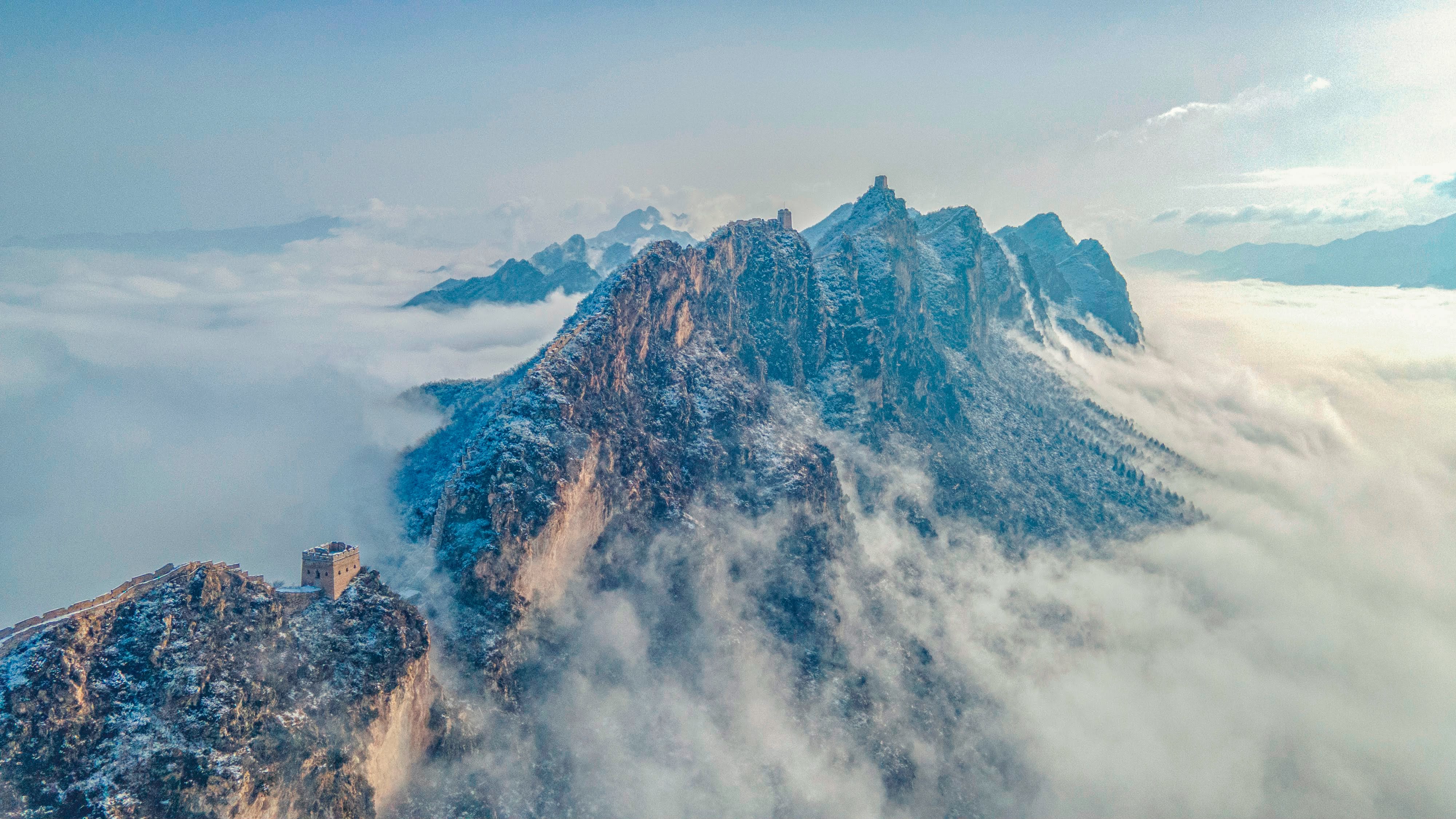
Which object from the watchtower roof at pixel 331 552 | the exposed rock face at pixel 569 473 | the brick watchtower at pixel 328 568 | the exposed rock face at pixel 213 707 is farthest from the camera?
the exposed rock face at pixel 569 473

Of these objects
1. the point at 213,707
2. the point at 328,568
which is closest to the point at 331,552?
the point at 328,568

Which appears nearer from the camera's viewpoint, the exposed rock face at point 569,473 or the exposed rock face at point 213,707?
the exposed rock face at point 213,707

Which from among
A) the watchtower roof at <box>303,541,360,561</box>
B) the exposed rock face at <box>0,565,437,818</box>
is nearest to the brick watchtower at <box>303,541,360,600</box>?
the watchtower roof at <box>303,541,360,561</box>

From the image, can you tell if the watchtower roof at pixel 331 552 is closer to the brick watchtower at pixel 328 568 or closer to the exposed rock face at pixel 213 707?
the brick watchtower at pixel 328 568

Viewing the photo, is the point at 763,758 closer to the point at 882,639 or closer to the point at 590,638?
the point at 590,638

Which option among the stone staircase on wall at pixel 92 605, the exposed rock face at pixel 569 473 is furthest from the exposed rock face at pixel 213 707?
the exposed rock face at pixel 569 473

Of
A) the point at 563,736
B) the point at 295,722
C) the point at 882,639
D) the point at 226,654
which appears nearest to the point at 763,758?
the point at 563,736

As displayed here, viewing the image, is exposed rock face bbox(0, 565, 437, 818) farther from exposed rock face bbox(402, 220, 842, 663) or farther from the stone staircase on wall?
exposed rock face bbox(402, 220, 842, 663)
